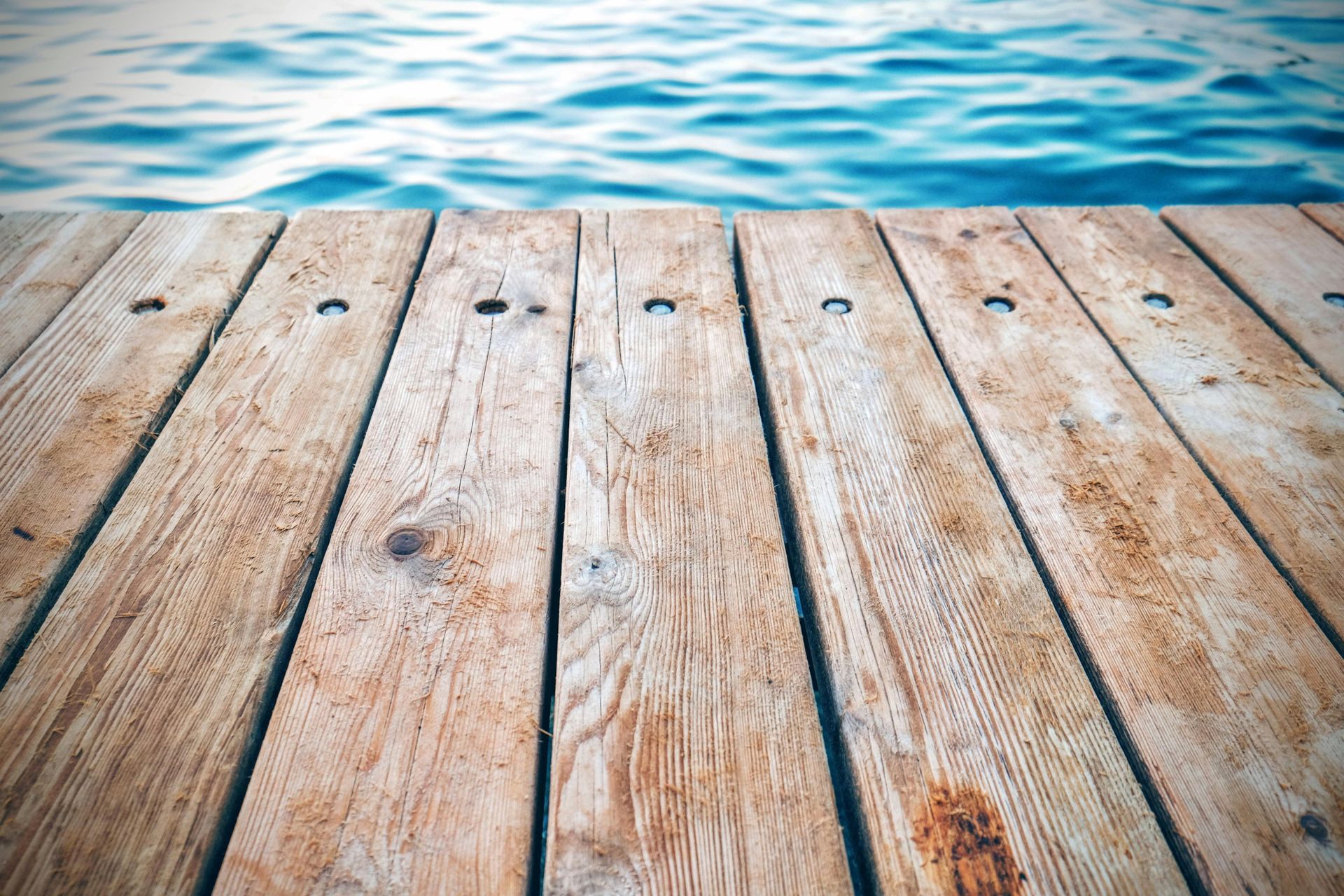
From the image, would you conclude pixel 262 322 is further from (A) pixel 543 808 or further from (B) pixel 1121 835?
(B) pixel 1121 835

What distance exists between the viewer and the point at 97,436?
4.58 feet

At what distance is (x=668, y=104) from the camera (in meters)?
4.44

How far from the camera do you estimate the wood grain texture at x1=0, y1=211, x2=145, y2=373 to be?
5.34 ft

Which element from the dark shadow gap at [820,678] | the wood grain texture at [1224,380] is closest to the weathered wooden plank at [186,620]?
the dark shadow gap at [820,678]

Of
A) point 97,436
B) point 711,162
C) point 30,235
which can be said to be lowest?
point 711,162

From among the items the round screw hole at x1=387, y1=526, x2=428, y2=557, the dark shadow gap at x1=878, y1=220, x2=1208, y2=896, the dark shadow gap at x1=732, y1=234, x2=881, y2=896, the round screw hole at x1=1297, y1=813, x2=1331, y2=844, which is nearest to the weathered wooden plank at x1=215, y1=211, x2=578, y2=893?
the round screw hole at x1=387, y1=526, x2=428, y2=557

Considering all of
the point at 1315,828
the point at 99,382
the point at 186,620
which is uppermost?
the point at 99,382

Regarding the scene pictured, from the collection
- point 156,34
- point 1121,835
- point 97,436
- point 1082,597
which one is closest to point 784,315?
point 1082,597

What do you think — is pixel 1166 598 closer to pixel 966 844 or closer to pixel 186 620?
pixel 966 844

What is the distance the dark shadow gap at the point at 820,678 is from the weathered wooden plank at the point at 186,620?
0.70 m

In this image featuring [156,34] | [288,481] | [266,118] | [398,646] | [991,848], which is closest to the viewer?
[991,848]

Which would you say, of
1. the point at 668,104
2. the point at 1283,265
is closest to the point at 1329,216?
the point at 1283,265

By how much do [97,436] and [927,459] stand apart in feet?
4.50

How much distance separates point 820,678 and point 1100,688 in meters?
0.36
